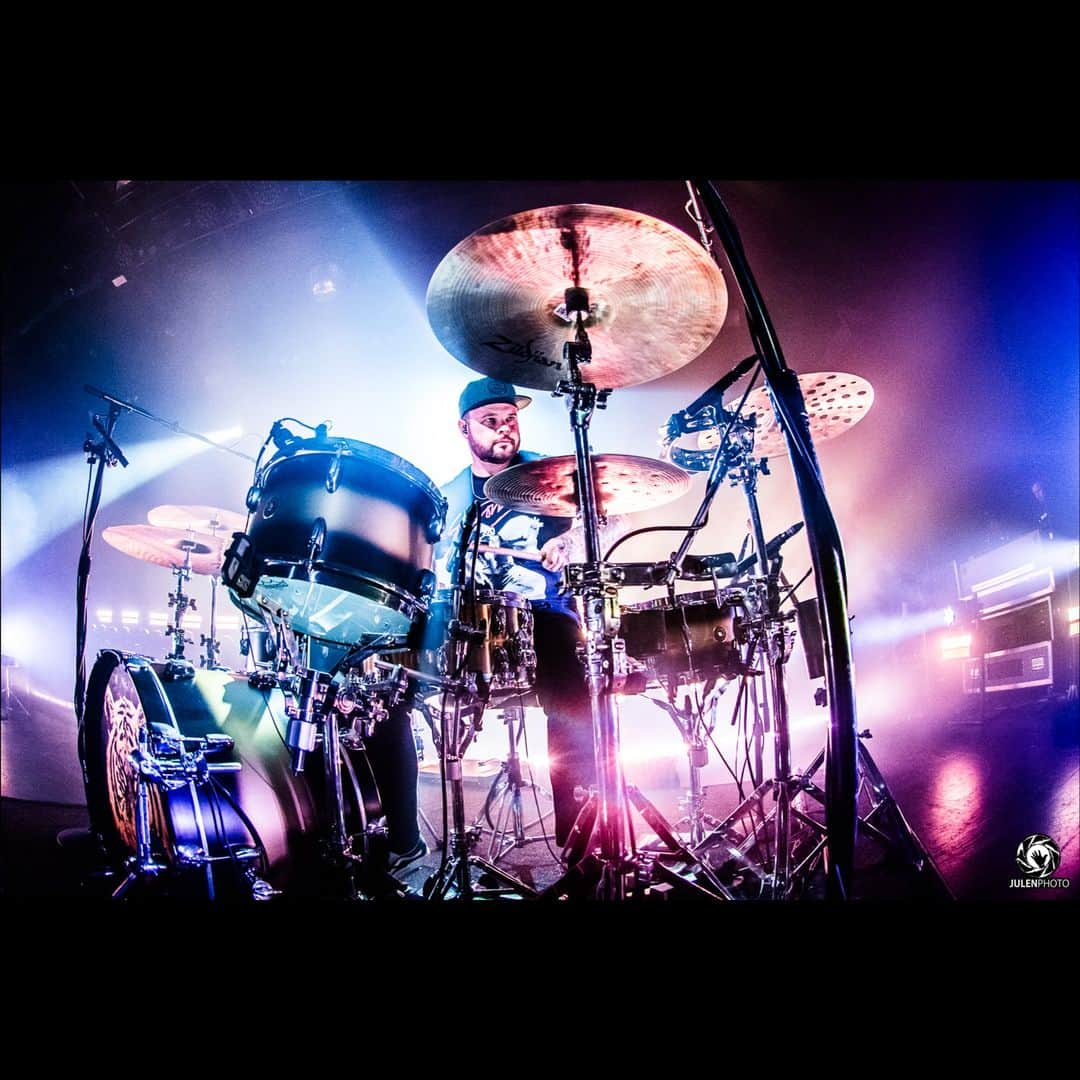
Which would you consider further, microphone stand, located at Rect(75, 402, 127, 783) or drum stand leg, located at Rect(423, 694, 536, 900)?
microphone stand, located at Rect(75, 402, 127, 783)

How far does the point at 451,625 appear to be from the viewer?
169cm

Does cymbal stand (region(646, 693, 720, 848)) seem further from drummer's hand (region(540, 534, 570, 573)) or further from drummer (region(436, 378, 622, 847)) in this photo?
drummer's hand (region(540, 534, 570, 573))

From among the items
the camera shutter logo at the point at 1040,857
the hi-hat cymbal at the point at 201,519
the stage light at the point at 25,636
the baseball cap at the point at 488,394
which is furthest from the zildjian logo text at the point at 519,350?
the stage light at the point at 25,636

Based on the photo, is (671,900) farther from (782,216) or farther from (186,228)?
(186,228)

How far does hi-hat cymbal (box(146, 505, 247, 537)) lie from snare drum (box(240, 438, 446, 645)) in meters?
0.51

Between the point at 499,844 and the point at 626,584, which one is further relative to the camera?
the point at 499,844

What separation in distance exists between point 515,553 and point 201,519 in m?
1.22

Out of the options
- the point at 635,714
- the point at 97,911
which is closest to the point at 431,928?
the point at 97,911

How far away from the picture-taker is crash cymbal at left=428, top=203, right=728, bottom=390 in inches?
57.5

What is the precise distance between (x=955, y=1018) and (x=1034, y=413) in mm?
1766

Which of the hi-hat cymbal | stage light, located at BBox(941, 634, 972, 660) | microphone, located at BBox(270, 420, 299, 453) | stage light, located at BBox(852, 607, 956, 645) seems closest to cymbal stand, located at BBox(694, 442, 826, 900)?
stage light, located at BBox(852, 607, 956, 645)

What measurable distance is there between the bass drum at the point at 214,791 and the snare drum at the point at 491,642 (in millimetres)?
508

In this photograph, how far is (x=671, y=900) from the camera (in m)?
1.50

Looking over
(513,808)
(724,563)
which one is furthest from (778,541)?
(513,808)
